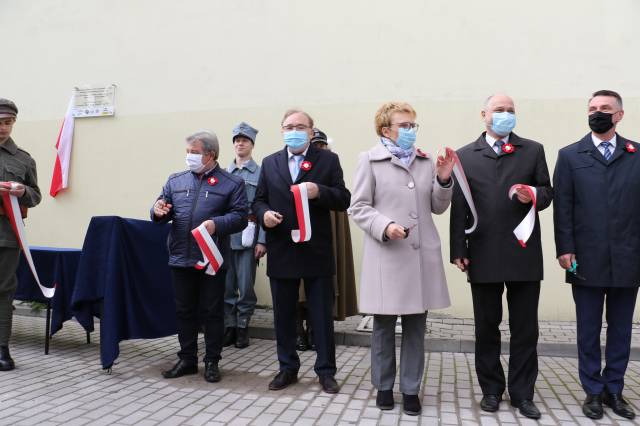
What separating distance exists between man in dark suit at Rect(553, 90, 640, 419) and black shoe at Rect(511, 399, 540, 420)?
33 cm

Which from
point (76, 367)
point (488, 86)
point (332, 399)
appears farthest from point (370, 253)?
point (488, 86)

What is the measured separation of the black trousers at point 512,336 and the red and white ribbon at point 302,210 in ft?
3.96

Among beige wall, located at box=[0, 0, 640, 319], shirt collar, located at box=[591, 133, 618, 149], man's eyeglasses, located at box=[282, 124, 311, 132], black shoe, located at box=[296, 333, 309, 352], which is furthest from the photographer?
beige wall, located at box=[0, 0, 640, 319]

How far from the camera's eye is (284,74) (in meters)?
6.79

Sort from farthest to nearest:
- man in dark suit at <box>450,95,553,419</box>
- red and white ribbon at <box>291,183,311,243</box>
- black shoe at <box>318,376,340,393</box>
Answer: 1. black shoe at <box>318,376,340,393</box>
2. red and white ribbon at <box>291,183,311,243</box>
3. man in dark suit at <box>450,95,553,419</box>

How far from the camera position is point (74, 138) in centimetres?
752

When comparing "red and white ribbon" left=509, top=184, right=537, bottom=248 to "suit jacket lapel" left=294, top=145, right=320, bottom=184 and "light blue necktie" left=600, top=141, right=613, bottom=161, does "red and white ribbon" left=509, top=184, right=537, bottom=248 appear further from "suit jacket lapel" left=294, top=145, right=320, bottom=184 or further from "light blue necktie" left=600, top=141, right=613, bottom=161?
"suit jacket lapel" left=294, top=145, right=320, bottom=184

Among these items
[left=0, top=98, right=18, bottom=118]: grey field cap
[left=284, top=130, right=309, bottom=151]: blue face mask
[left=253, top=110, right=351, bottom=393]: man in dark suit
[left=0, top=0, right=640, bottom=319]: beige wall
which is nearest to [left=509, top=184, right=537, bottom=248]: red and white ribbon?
[left=253, top=110, right=351, bottom=393]: man in dark suit

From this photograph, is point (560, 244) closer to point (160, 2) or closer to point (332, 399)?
point (332, 399)

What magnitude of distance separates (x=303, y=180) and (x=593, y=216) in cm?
198

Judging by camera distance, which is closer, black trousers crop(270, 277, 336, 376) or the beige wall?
black trousers crop(270, 277, 336, 376)

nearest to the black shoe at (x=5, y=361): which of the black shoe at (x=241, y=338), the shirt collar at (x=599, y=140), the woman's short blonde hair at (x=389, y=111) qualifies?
the black shoe at (x=241, y=338)

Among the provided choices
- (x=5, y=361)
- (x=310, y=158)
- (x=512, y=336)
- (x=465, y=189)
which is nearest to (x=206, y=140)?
(x=310, y=158)

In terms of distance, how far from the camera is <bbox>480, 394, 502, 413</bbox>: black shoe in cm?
344
